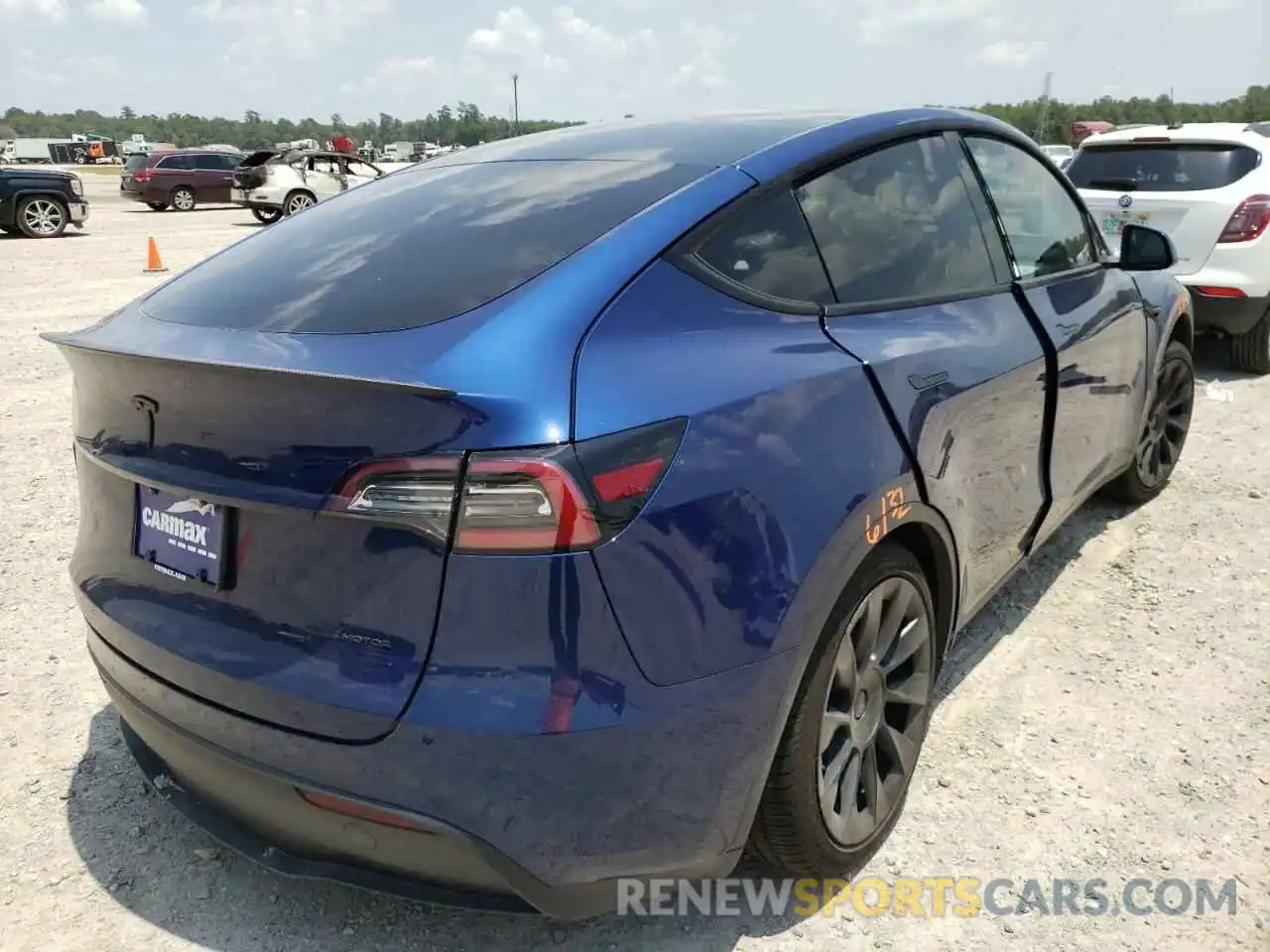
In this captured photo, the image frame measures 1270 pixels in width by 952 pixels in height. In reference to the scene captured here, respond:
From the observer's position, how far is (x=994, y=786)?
2719 mm

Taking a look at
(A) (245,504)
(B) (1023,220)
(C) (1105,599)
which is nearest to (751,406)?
(A) (245,504)

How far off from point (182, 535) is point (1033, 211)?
9.41ft

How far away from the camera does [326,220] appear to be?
103 inches

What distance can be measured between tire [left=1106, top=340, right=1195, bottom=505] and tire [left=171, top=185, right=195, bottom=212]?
25.8 m

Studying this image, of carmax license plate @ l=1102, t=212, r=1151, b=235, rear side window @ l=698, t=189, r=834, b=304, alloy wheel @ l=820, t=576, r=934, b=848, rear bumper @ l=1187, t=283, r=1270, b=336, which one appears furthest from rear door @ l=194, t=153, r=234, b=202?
alloy wheel @ l=820, t=576, r=934, b=848

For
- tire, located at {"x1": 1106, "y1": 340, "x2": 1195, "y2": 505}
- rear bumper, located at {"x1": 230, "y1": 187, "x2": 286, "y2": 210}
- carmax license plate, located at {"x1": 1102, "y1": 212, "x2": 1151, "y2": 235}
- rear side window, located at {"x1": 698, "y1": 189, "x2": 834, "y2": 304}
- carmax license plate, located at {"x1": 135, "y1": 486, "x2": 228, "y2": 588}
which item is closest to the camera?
carmax license plate, located at {"x1": 135, "y1": 486, "x2": 228, "y2": 588}

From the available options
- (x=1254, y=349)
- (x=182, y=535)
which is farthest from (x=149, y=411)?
(x=1254, y=349)

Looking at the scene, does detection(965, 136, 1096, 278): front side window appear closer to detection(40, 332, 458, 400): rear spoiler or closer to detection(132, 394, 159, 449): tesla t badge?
detection(40, 332, 458, 400): rear spoiler

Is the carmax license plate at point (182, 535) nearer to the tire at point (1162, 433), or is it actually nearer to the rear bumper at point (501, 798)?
the rear bumper at point (501, 798)

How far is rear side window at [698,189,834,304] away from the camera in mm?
2070

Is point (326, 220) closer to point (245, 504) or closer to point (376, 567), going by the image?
point (245, 504)

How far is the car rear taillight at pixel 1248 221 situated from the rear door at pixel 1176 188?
0.15 ft

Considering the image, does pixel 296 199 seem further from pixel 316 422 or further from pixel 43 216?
pixel 316 422

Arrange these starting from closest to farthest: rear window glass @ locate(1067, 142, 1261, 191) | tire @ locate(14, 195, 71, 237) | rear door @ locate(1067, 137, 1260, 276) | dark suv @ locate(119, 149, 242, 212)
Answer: rear door @ locate(1067, 137, 1260, 276), rear window glass @ locate(1067, 142, 1261, 191), tire @ locate(14, 195, 71, 237), dark suv @ locate(119, 149, 242, 212)
